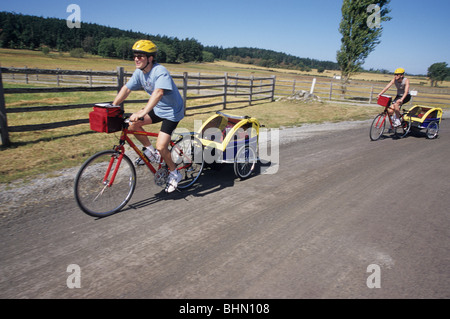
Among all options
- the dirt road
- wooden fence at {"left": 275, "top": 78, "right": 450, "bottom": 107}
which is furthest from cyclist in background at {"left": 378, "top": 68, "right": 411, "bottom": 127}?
Answer: wooden fence at {"left": 275, "top": 78, "right": 450, "bottom": 107}

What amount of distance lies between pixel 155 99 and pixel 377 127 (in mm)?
8091

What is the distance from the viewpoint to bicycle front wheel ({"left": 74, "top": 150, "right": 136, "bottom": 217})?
3701mm

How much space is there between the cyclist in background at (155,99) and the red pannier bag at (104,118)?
235 mm

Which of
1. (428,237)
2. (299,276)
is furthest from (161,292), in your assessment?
(428,237)

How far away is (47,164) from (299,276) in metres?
5.27

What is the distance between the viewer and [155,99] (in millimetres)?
3879

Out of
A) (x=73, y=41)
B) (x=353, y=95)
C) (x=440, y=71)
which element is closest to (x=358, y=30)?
(x=353, y=95)

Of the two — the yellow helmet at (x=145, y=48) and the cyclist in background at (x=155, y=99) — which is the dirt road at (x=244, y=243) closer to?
the cyclist in background at (x=155, y=99)

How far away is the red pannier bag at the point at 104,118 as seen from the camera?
3.63 metres

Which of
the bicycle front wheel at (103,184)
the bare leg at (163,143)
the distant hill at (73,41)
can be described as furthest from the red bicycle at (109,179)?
the distant hill at (73,41)

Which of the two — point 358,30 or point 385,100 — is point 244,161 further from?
point 358,30

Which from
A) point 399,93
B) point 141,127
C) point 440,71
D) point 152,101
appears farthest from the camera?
point 440,71
